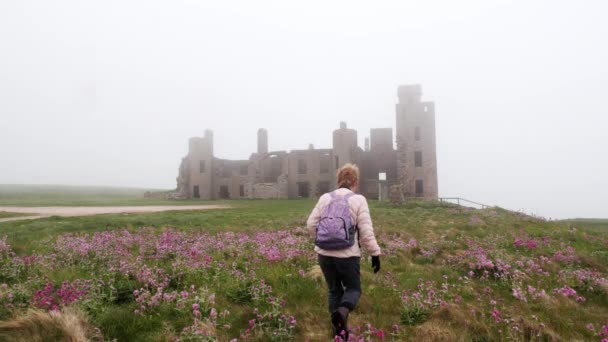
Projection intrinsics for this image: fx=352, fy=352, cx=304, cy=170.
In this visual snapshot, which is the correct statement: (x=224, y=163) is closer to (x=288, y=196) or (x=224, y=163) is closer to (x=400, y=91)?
(x=288, y=196)

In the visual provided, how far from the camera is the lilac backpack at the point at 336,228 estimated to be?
181 inches

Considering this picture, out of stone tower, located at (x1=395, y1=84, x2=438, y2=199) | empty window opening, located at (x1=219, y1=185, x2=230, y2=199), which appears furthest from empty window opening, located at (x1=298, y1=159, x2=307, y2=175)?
stone tower, located at (x1=395, y1=84, x2=438, y2=199)

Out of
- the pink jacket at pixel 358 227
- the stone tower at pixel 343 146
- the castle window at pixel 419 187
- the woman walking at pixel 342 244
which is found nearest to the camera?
the woman walking at pixel 342 244

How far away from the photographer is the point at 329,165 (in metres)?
46.8

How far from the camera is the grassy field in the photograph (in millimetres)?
4875

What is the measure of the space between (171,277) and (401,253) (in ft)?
19.6

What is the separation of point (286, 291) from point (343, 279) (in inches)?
68.1

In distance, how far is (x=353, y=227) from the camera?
15.6ft

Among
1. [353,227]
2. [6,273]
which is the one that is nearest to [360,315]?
[353,227]

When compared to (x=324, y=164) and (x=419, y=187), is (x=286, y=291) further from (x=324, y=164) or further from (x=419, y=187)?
(x=324, y=164)

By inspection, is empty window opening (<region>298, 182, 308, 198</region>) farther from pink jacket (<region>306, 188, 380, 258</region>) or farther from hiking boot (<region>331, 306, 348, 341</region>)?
hiking boot (<region>331, 306, 348, 341</region>)

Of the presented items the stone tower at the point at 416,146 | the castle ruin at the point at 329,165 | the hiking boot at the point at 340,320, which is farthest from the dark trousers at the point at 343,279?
the stone tower at the point at 416,146

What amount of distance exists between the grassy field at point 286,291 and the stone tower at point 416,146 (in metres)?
32.6

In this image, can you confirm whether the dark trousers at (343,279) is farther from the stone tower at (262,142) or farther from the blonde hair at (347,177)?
the stone tower at (262,142)
